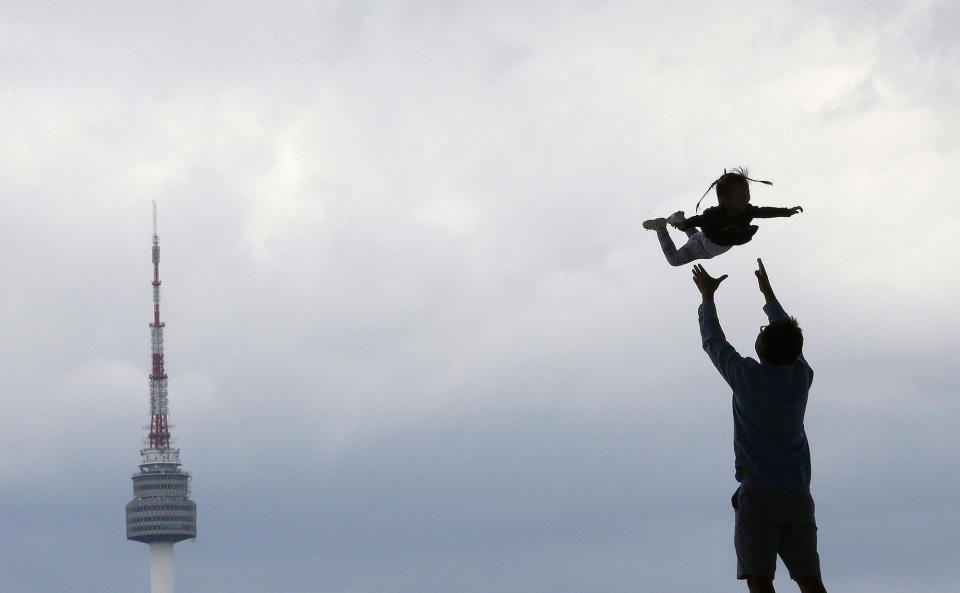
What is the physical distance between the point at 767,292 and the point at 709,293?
926mm

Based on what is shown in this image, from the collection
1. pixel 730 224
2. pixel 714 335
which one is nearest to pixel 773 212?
pixel 730 224

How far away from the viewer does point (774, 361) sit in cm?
1220

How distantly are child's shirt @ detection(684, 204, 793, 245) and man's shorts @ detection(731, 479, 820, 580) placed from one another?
11.0 feet

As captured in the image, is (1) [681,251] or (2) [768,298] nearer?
(2) [768,298]

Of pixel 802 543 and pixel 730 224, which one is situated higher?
pixel 730 224

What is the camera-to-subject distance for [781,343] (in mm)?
12180

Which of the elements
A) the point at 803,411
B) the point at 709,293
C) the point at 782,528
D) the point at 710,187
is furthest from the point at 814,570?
the point at 710,187

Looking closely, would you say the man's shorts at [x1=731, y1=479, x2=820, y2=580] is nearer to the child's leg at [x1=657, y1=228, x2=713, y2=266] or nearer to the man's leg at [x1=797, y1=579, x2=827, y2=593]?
the man's leg at [x1=797, y1=579, x2=827, y2=593]

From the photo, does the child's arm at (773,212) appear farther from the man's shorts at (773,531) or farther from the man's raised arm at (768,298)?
the man's shorts at (773,531)

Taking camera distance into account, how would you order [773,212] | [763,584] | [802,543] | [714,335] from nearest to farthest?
[763,584]
[802,543]
[714,335]
[773,212]

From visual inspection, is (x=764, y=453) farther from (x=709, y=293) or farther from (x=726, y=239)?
(x=726, y=239)

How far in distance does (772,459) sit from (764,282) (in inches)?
76.9

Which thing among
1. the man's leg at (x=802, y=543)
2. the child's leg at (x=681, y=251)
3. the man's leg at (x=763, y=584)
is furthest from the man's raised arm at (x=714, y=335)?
the child's leg at (x=681, y=251)

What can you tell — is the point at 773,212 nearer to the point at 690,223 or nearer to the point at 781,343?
the point at 690,223
